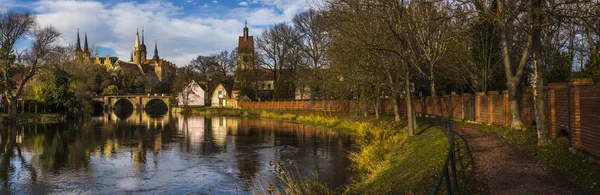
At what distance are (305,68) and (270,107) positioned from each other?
2323cm

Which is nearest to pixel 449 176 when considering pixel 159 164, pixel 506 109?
pixel 506 109

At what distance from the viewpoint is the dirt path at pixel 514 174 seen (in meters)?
8.11

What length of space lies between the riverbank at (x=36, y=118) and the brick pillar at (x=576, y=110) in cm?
4711

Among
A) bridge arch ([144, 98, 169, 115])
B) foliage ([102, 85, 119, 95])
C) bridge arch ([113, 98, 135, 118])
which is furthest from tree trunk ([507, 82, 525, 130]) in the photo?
foliage ([102, 85, 119, 95])

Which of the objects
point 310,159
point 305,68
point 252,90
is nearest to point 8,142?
point 310,159

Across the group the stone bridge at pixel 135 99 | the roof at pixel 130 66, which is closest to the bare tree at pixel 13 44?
the stone bridge at pixel 135 99

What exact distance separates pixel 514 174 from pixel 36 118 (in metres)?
50.7

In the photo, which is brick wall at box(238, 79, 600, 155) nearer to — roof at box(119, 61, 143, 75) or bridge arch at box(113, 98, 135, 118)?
bridge arch at box(113, 98, 135, 118)

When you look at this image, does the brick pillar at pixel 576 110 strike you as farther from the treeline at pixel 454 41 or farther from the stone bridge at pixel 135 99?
the stone bridge at pixel 135 99

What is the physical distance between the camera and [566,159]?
10.4m

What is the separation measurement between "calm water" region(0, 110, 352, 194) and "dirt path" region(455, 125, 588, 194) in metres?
4.98

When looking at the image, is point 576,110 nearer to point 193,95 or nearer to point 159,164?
point 159,164

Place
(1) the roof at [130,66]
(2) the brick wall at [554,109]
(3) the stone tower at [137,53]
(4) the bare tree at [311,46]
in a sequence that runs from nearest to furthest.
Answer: (2) the brick wall at [554,109]
(4) the bare tree at [311,46]
(1) the roof at [130,66]
(3) the stone tower at [137,53]

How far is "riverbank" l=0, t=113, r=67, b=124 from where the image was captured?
45562 millimetres
